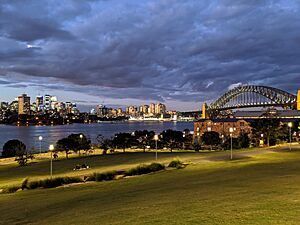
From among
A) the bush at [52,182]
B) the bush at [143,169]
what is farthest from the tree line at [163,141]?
the bush at [52,182]

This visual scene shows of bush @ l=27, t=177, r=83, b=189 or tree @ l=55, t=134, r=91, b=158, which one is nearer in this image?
bush @ l=27, t=177, r=83, b=189

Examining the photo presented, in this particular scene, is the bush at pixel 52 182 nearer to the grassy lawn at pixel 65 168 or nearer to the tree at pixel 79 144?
the grassy lawn at pixel 65 168

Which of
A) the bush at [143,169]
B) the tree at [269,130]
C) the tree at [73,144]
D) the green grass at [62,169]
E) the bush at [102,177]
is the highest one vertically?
the tree at [269,130]

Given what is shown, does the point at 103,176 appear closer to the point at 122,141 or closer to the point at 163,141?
the point at 122,141

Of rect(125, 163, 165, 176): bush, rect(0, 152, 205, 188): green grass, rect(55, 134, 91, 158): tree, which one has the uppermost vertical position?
rect(55, 134, 91, 158): tree

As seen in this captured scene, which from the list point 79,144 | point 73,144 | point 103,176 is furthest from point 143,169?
point 79,144

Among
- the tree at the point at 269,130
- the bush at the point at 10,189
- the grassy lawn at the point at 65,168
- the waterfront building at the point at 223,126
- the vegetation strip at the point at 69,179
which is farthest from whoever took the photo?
the waterfront building at the point at 223,126

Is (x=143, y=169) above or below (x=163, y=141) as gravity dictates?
below

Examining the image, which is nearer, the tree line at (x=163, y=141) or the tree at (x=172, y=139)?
the tree line at (x=163, y=141)

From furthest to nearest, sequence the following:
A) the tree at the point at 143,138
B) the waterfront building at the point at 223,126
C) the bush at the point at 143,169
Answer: the waterfront building at the point at 223,126 < the tree at the point at 143,138 < the bush at the point at 143,169

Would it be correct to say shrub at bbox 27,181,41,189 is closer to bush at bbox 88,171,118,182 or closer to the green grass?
the green grass

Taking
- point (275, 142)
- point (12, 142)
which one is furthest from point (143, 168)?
point (12, 142)

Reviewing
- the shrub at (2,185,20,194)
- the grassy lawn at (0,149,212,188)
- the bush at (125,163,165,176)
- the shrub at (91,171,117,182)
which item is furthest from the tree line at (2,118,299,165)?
the shrub at (2,185,20,194)

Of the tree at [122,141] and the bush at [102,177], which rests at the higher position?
the tree at [122,141]
